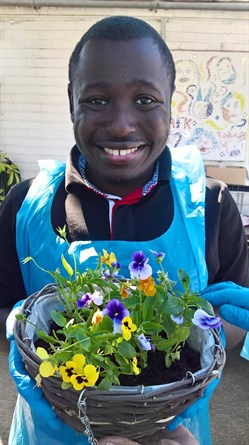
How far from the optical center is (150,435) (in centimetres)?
96

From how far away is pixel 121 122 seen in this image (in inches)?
45.3

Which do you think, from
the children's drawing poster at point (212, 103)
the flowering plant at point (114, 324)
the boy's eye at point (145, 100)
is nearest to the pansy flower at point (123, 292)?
the flowering plant at point (114, 324)

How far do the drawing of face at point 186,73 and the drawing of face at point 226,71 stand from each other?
25 cm

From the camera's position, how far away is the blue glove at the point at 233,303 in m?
1.05

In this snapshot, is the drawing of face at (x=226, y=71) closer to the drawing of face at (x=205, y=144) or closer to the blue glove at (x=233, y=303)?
the drawing of face at (x=205, y=144)

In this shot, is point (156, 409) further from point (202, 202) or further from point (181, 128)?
point (181, 128)

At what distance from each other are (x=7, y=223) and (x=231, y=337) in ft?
2.45

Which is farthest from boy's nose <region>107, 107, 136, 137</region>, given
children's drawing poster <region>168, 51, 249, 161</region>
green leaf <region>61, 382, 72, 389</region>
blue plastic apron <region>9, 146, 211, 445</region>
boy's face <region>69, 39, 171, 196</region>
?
children's drawing poster <region>168, 51, 249, 161</region>

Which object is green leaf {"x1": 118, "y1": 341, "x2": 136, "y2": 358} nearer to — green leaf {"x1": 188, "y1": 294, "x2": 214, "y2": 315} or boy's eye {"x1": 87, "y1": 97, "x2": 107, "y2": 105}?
green leaf {"x1": 188, "y1": 294, "x2": 214, "y2": 315}

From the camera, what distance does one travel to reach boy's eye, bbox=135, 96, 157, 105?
3.86 ft

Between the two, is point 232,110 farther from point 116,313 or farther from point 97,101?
point 116,313

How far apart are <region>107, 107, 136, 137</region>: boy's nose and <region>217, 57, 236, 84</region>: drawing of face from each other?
13.8ft

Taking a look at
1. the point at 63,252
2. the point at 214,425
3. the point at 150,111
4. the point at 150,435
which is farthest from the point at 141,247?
the point at 214,425

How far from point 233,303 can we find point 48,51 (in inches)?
192
